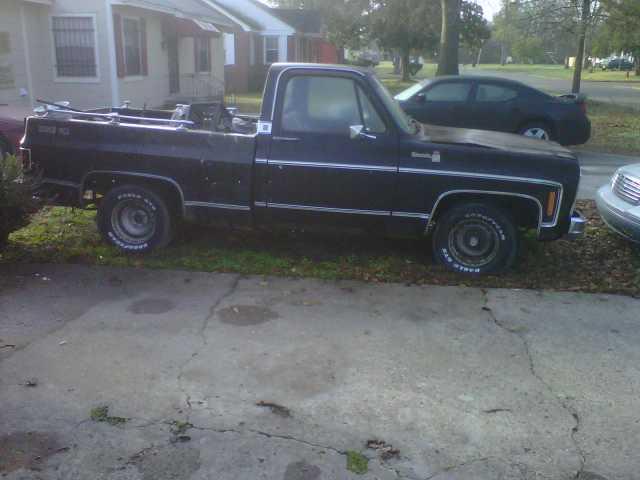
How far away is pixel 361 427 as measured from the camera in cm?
385

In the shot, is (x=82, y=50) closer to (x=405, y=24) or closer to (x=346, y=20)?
(x=405, y=24)

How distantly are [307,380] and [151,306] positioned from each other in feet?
5.95

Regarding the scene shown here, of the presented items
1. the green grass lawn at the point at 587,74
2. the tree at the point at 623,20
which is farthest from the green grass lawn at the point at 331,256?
the green grass lawn at the point at 587,74

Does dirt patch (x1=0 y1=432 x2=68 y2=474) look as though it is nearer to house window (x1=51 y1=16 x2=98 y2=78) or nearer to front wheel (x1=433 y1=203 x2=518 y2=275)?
front wheel (x1=433 y1=203 x2=518 y2=275)

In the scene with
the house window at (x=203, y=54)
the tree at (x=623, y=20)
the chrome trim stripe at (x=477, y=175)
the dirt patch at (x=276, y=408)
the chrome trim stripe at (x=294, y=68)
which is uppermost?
the tree at (x=623, y=20)

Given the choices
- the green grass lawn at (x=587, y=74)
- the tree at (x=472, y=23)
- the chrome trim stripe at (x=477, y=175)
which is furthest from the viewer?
the green grass lawn at (x=587, y=74)

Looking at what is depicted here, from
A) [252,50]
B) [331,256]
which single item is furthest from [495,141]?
[252,50]

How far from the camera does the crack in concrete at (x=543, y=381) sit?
365 centimetres

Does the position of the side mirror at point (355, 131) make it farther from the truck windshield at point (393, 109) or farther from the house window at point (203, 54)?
the house window at point (203, 54)

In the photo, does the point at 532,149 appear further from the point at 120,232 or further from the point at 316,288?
the point at 120,232

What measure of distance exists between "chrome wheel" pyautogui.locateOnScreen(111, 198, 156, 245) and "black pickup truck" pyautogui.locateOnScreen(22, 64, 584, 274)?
17cm

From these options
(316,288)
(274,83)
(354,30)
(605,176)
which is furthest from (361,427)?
(354,30)

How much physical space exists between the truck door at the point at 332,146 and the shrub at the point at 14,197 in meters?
2.35

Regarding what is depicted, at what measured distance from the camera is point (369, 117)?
20.0ft
